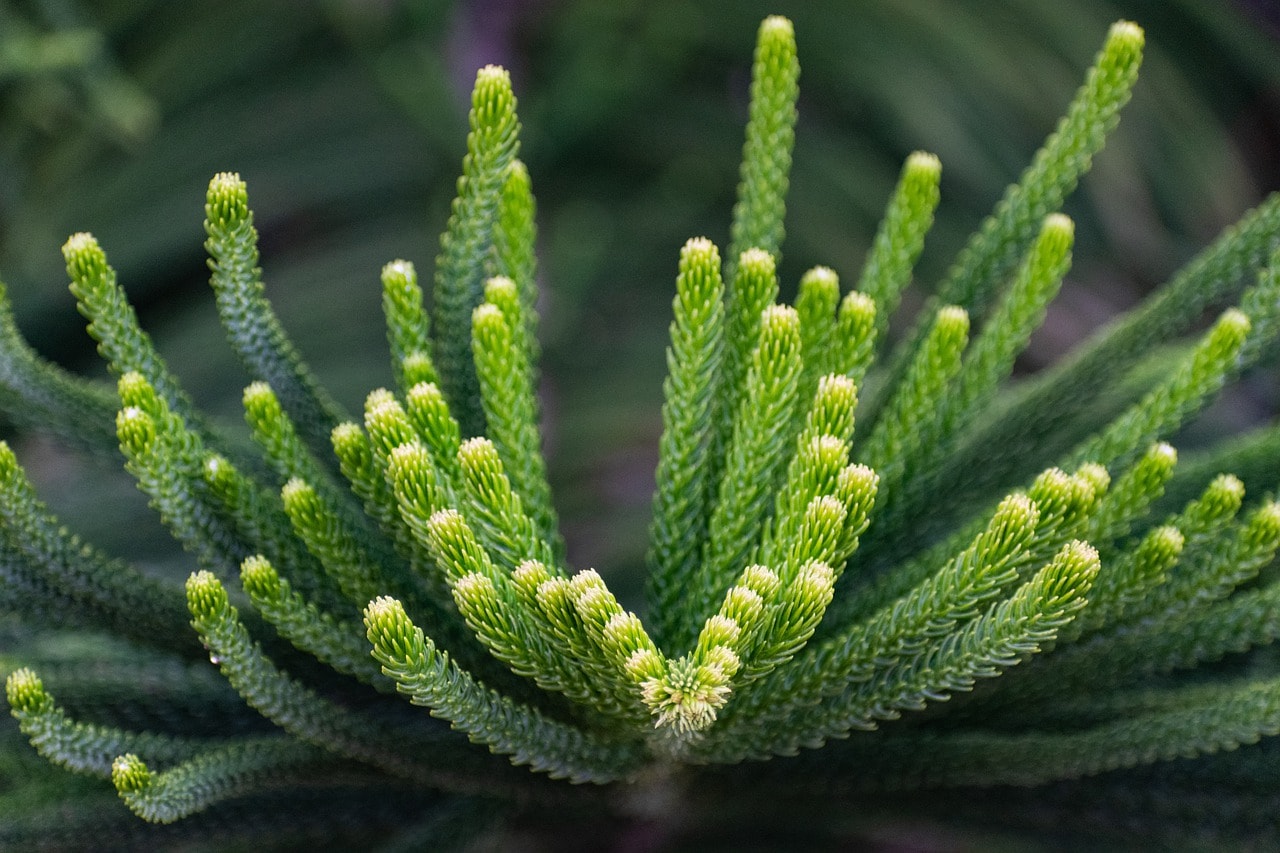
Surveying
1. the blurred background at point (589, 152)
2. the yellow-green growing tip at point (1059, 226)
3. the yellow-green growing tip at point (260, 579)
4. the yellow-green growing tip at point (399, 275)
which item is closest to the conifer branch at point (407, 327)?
the yellow-green growing tip at point (399, 275)

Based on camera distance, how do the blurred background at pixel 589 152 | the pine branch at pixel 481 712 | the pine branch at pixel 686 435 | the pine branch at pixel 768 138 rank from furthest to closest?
1. the blurred background at pixel 589 152
2. the pine branch at pixel 768 138
3. the pine branch at pixel 686 435
4. the pine branch at pixel 481 712

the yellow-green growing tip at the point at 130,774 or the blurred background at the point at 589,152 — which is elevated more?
the blurred background at the point at 589,152

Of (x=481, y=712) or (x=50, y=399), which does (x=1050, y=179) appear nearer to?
(x=481, y=712)

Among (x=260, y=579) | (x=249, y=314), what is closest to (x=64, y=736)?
(x=260, y=579)

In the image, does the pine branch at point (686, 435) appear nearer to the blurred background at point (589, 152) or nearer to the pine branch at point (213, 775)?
the pine branch at point (213, 775)

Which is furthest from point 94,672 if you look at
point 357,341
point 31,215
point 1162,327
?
point 31,215

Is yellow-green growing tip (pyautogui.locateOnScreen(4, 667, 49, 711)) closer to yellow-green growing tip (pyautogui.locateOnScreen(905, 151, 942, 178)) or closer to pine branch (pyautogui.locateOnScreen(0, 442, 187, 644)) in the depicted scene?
pine branch (pyautogui.locateOnScreen(0, 442, 187, 644))

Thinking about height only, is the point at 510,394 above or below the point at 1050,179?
below
